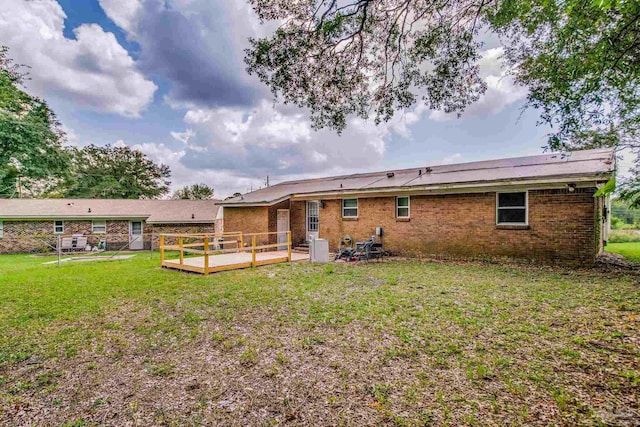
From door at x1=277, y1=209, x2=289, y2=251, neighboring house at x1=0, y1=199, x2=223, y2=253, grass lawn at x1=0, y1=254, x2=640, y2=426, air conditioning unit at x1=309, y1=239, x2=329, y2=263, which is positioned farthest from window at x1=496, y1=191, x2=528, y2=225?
neighboring house at x1=0, y1=199, x2=223, y2=253

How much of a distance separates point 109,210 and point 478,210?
74.4 ft

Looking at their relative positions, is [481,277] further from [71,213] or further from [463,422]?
[71,213]

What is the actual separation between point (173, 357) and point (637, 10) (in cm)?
703

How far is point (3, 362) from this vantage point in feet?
12.7

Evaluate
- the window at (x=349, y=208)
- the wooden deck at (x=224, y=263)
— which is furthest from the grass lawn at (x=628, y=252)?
the wooden deck at (x=224, y=263)

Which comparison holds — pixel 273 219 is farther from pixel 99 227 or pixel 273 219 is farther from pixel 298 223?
pixel 99 227

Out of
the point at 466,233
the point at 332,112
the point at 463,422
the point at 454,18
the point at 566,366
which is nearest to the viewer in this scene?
the point at 463,422

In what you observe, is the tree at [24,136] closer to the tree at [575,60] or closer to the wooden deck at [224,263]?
the wooden deck at [224,263]

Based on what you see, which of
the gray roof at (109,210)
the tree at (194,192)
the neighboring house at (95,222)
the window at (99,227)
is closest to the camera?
the neighboring house at (95,222)

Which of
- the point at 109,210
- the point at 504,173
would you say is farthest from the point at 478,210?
the point at 109,210

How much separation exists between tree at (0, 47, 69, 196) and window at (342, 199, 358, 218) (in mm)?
12005

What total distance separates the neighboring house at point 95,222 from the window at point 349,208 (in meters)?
11.5

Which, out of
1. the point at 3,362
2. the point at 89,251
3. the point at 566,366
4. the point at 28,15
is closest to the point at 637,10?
the point at 566,366

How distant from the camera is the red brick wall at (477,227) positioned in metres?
8.91
